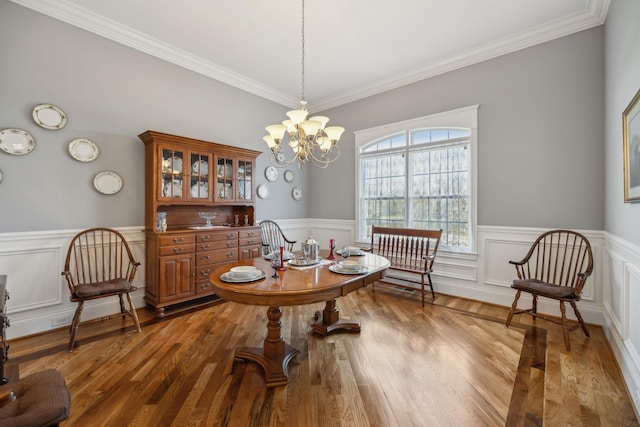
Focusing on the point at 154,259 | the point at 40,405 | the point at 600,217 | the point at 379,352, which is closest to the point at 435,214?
the point at 600,217

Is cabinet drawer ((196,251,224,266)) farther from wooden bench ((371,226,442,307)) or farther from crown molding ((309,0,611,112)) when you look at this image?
crown molding ((309,0,611,112))

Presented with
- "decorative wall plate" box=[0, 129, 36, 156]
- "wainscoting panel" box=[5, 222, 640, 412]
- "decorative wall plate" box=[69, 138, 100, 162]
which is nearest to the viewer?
"wainscoting panel" box=[5, 222, 640, 412]

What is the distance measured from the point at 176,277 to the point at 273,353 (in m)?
1.83

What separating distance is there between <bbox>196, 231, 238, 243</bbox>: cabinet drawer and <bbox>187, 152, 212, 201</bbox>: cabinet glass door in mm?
491

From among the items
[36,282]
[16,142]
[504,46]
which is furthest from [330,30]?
[36,282]

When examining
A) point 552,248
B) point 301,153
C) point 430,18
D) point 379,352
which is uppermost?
point 430,18

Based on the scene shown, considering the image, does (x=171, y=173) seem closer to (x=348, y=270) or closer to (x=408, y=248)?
(x=348, y=270)

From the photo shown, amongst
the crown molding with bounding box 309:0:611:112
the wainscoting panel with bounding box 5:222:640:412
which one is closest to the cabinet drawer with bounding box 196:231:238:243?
the wainscoting panel with bounding box 5:222:640:412

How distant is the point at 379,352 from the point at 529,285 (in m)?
1.70

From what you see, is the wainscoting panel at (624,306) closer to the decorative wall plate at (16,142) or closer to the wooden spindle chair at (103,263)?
the wooden spindle chair at (103,263)

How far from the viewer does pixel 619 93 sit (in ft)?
7.94

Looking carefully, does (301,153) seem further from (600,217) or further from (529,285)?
(600,217)

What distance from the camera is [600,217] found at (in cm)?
302

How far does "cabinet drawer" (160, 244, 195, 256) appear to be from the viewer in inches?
130
